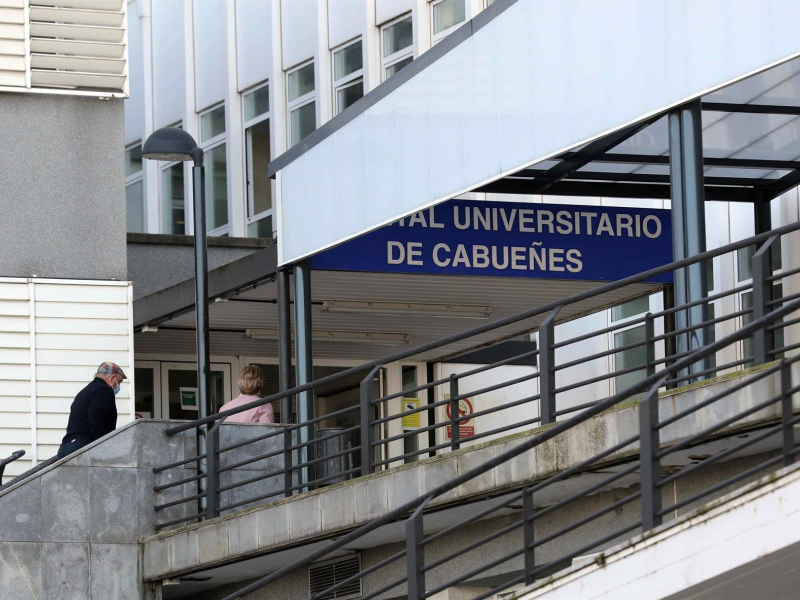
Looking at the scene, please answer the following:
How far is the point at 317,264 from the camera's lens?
15.7m

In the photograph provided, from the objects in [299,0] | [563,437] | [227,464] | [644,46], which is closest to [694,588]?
[563,437]

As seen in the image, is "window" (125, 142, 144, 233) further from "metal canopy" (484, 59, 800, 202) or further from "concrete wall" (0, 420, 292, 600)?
"concrete wall" (0, 420, 292, 600)

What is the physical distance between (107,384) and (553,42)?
5189 millimetres

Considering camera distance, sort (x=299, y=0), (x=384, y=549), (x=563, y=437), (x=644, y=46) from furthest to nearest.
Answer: (x=299, y=0) → (x=384, y=549) → (x=644, y=46) → (x=563, y=437)

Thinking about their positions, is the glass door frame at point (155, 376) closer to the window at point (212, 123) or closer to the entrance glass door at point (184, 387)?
the entrance glass door at point (184, 387)

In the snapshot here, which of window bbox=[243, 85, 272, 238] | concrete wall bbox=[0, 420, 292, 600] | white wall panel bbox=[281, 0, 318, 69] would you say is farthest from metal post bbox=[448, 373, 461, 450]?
window bbox=[243, 85, 272, 238]

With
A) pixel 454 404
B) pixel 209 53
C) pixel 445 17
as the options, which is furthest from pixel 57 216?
pixel 209 53

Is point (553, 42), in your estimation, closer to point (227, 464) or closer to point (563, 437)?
point (563, 437)

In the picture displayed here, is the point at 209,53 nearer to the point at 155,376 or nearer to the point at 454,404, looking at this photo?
the point at 155,376

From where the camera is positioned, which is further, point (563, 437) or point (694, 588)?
point (563, 437)

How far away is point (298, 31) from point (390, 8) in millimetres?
2452

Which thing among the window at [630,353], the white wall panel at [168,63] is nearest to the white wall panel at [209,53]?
the white wall panel at [168,63]

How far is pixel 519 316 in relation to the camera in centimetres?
1155

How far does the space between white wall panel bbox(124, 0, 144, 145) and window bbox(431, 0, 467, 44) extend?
8.13 meters
